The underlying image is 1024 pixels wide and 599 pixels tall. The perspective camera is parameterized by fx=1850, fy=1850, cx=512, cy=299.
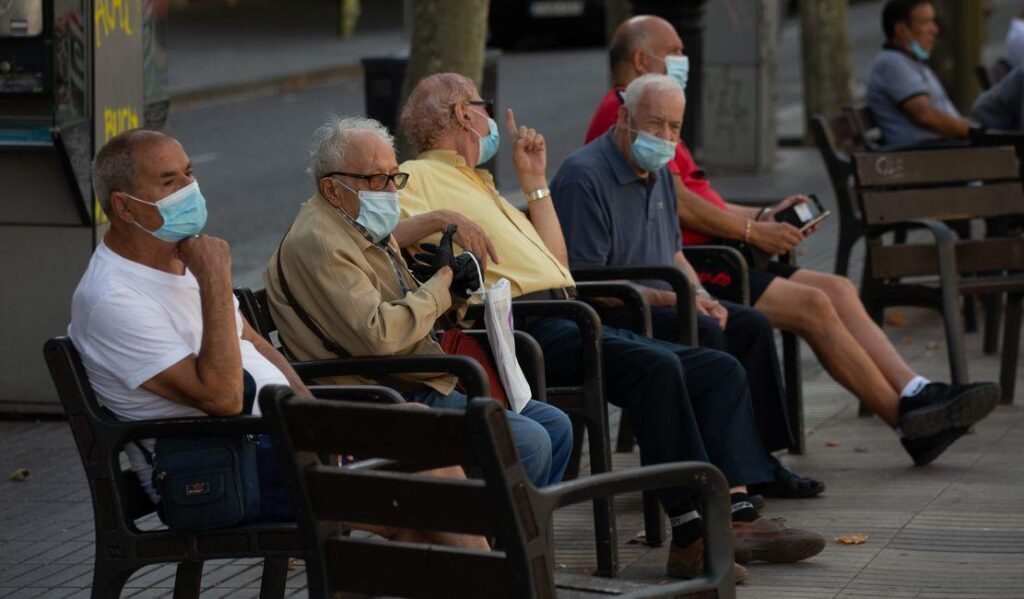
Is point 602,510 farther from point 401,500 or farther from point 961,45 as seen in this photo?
point 961,45

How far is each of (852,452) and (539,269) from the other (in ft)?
5.94

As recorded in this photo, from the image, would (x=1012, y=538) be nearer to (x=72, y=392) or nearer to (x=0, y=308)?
(x=72, y=392)

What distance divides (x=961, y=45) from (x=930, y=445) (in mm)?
8226

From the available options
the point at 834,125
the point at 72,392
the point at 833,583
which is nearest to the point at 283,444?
the point at 72,392

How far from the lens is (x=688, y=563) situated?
16.8ft

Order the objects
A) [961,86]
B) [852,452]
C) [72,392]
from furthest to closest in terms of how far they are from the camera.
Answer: [961,86] → [852,452] → [72,392]

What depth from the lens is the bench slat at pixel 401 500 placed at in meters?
3.35

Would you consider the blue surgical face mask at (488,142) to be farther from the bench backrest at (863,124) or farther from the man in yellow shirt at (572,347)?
the bench backrest at (863,124)

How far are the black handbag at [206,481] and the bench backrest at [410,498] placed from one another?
1.60 feet

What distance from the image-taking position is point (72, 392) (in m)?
4.11

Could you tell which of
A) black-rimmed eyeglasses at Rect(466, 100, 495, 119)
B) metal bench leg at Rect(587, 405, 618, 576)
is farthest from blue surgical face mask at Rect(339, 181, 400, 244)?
black-rimmed eyeglasses at Rect(466, 100, 495, 119)

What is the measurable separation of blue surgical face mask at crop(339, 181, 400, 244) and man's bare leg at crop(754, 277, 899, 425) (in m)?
2.19

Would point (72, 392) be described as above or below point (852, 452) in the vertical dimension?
above

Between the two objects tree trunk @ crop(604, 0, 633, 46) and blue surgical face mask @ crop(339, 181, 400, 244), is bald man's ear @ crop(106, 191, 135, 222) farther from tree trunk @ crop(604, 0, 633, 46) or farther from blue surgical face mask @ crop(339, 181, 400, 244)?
tree trunk @ crop(604, 0, 633, 46)
